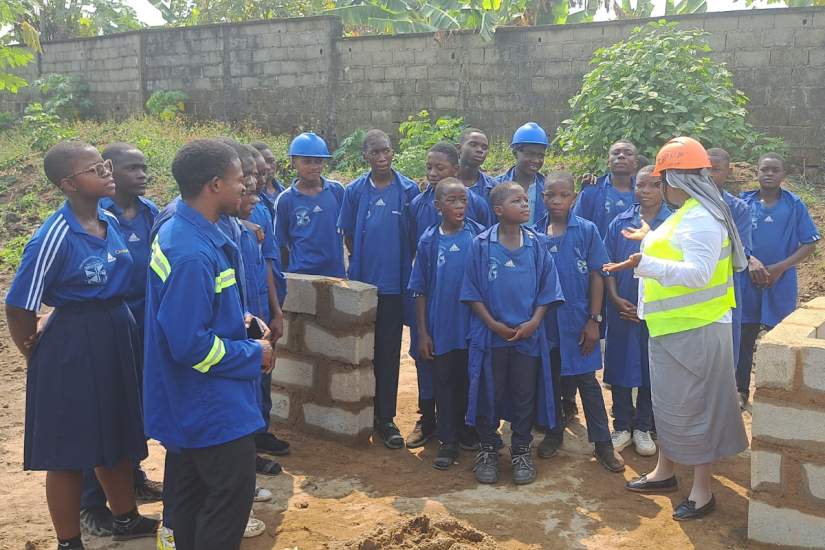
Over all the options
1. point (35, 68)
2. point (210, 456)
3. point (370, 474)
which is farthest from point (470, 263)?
point (35, 68)

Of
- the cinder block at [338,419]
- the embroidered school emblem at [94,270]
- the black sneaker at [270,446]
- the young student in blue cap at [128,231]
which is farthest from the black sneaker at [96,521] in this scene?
the cinder block at [338,419]

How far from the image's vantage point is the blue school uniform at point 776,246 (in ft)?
18.5

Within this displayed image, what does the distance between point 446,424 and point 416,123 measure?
809cm

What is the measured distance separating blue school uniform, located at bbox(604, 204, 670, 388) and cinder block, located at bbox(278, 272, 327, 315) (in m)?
1.88

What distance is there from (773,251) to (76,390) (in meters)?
4.74

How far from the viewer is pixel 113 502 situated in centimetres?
371

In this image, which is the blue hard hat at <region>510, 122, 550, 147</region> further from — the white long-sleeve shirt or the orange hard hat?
the white long-sleeve shirt

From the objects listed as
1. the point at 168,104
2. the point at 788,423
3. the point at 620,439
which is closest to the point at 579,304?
the point at 620,439

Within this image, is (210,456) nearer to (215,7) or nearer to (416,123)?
(416,123)

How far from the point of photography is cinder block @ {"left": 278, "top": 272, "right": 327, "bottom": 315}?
5.00 meters

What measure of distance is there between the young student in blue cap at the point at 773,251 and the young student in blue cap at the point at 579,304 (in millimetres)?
1591

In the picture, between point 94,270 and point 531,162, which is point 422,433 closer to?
point 531,162

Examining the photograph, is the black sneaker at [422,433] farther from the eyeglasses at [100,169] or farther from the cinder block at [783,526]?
the eyeglasses at [100,169]

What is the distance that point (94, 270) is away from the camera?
3365 millimetres
